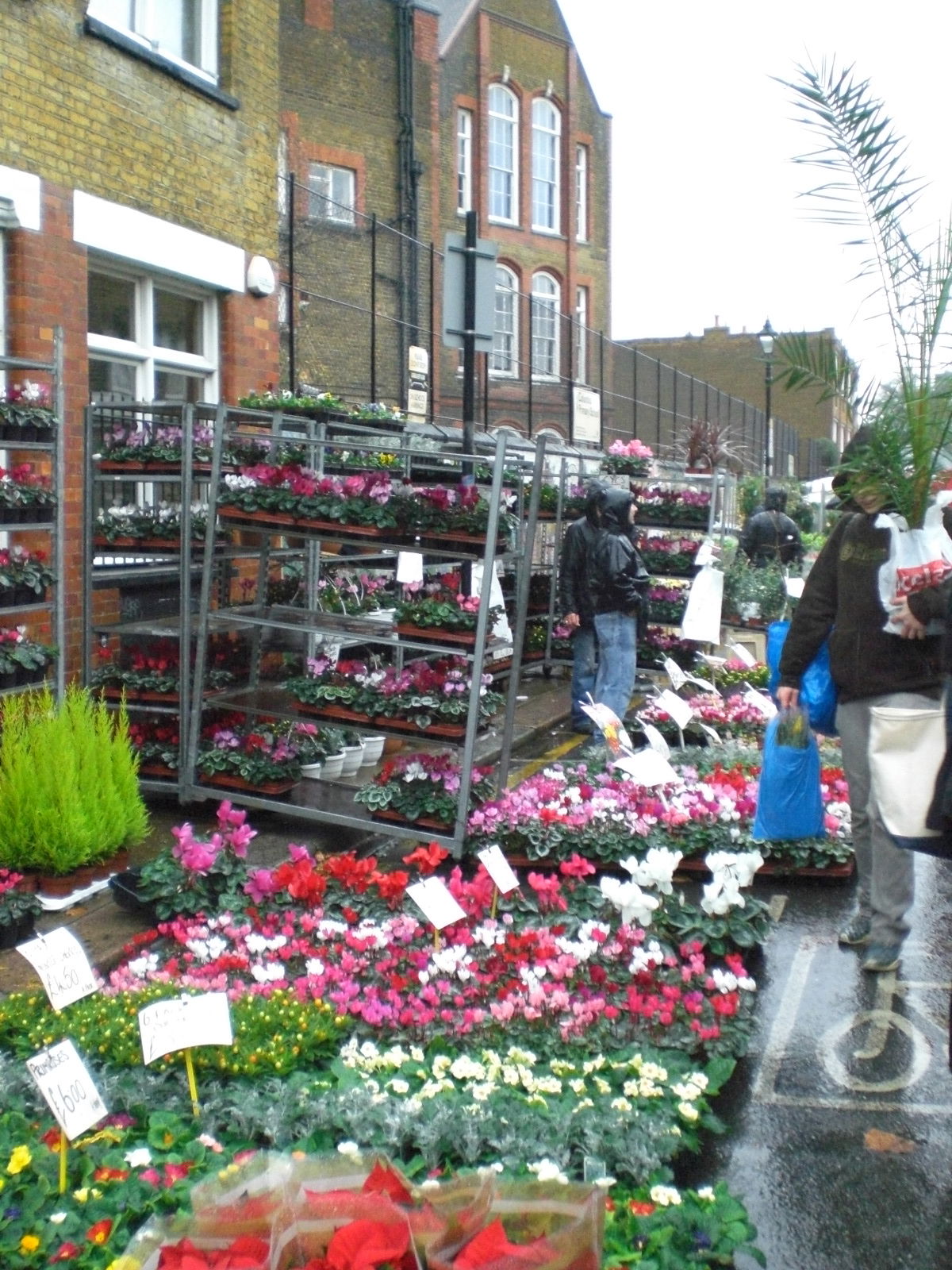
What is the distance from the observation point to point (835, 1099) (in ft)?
13.5

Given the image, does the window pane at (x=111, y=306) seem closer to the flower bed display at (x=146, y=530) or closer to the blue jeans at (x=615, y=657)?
the flower bed display at (x=146, y=530)

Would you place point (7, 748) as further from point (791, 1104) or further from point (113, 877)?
point (791, 1104)

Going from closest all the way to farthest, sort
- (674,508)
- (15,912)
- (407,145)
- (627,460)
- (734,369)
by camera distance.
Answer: (15,912), (674,508), (627,460), (407,145), (734,369)

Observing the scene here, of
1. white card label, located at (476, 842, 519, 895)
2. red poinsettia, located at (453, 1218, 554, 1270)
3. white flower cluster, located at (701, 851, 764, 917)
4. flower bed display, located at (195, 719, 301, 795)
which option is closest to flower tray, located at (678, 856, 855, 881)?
white flower cluster, located at (701, 851, 764, 917)

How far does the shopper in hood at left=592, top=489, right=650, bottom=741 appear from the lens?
10.1 metres

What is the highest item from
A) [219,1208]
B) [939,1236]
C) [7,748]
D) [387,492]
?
[387,492]

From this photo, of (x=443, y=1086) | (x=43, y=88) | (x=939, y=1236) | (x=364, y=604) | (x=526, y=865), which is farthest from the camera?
(x=364, y=604)

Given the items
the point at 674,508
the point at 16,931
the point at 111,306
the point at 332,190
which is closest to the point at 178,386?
the point at 111,306

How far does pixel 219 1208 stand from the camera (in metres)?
2.40

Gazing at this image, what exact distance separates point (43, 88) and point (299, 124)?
1902cm

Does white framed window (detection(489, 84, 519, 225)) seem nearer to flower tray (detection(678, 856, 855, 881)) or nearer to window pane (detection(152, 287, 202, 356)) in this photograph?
window pane (detection(152, 287, 202, 356))

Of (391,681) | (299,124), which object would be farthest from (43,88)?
(299,124)

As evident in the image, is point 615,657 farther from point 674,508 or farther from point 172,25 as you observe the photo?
point 172,25

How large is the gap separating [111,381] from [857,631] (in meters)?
5.98
